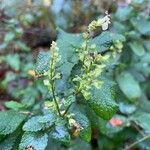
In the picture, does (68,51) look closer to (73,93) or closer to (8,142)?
(73,93)

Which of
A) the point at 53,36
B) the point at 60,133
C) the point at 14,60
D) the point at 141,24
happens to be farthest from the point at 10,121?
the point at 53,36

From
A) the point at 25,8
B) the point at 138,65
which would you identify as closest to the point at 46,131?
the point at 138,65

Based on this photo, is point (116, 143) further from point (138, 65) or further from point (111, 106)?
point (111, 106)

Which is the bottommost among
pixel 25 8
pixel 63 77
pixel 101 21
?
pixel 63 77

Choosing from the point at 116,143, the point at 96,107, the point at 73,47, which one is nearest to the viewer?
the point at 96,107

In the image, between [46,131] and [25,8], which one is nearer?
[46,131]

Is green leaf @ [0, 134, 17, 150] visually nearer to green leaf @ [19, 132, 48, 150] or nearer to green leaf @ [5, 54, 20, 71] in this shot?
green leaf @ [19, 132, 48, 150]

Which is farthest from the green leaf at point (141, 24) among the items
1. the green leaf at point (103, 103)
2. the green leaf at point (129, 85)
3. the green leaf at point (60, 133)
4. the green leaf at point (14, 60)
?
the green leaf at point (60, 133)
